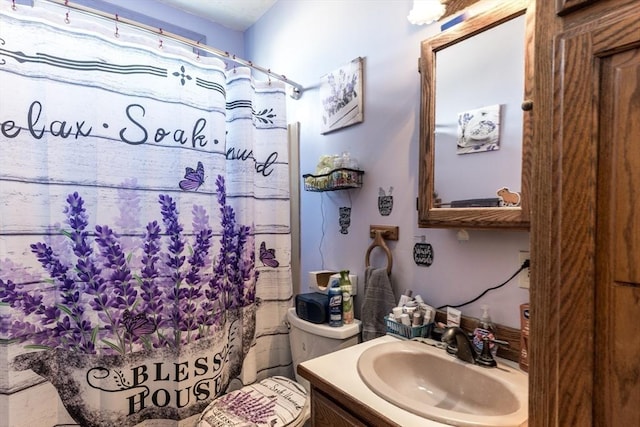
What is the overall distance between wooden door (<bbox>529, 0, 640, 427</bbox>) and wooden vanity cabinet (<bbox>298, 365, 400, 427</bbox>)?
39 centimetres

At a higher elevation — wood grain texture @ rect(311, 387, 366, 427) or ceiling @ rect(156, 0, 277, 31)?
ceiling @ rect(156, 0, 277, 31)

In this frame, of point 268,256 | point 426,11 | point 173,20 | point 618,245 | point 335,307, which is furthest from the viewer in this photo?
point 173,20

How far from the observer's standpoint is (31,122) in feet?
3.88

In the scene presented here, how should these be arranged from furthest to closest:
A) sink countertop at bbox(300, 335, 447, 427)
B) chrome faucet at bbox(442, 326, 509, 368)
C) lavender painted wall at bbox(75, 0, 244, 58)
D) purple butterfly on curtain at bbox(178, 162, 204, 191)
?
lavender painted wall at bbox(75, 0, 244, 58) < purple butterfly on curtain at bbox(178, 162, 204, 191) < chrome faucet at bbox(442, 326, 509, 368) < sink countertop at bbox(300, 335, 447, 427)

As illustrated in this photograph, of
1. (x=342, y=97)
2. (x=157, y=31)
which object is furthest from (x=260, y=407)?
(x=157, y=31)

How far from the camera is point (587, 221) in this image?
46cm

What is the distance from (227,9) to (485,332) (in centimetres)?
237

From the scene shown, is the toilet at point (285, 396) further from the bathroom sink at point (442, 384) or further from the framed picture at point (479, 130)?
the framed picture at point (479, 130)

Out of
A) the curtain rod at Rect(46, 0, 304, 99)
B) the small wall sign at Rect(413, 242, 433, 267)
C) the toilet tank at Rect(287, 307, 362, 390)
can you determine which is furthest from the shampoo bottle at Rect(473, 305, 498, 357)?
the curtain rod at Rect(46, 0, 304, 99)

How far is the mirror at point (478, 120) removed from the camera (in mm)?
979

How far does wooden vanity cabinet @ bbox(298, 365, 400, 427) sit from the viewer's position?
0.81 m

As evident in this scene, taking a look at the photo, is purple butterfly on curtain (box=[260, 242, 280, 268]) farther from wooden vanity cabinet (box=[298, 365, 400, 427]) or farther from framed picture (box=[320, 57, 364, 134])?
wooden vanity cabinet (box=[298, 365, 400, 427])

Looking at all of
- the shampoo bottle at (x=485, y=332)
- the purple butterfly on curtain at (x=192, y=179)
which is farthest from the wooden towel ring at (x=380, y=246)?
the purple butterfly on curtain at (x=192, y=179)

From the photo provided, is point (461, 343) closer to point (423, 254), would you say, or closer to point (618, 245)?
point (423, 254)
